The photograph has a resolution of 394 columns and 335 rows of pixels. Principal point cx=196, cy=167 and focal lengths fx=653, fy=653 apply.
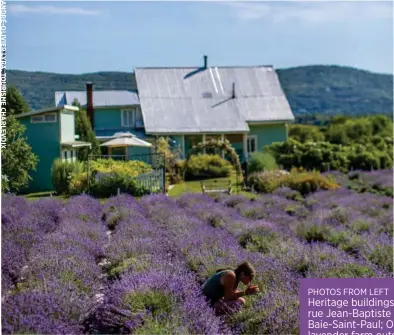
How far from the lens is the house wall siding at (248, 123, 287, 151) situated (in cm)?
2483

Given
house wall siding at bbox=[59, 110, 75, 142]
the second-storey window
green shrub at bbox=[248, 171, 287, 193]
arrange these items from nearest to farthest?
house wall siding at bbox=[59, 110, 75, 142] → the second-storey window → green shrub at bbox=[248, 171, 287, 193]

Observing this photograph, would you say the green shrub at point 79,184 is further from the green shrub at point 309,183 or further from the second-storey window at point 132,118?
the green shrub at point 309,183

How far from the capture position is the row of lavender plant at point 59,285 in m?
4.07

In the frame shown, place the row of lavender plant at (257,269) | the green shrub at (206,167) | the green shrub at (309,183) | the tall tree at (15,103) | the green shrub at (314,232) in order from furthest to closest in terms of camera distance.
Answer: the green shrub at (206,167)
the green shrub at (309,183)
the green shrub at (314,232)
the tall tree at (15,103)
the row of lavender plant at (257,269)

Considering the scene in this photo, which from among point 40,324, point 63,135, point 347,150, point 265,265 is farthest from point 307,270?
point 347,150

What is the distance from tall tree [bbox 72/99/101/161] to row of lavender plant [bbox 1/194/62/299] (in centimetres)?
226

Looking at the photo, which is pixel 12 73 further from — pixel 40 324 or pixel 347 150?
pixel 347 150

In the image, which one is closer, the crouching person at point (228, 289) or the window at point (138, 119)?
the crouching person at point (228, 289)

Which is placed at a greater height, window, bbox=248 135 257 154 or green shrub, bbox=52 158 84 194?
window, bbox=248 135 257 154

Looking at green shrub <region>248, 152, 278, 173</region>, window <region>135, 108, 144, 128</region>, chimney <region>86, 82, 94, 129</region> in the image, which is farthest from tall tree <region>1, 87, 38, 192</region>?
green shrub <region>248, 152, 278, 173</region>

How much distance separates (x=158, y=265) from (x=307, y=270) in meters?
1.73

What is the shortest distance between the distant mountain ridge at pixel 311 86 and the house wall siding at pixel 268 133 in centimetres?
113

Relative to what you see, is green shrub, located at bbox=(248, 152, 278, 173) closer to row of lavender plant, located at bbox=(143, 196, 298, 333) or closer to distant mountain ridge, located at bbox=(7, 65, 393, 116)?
distant mountain ridge, located at bbox=(7, 65, 393, 116)

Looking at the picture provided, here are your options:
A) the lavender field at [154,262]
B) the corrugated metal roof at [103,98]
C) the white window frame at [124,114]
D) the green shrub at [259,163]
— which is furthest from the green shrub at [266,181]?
the lavender field at [154,262]
